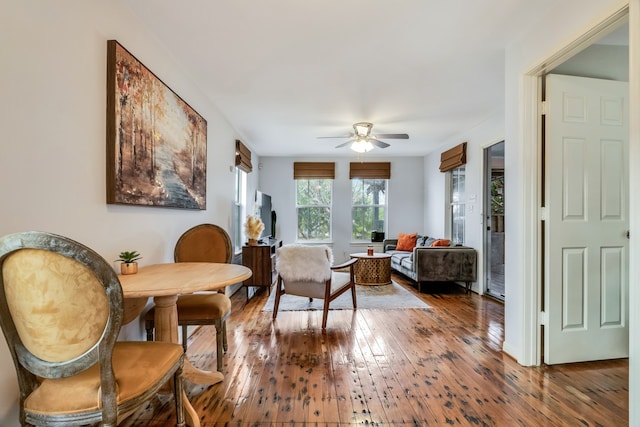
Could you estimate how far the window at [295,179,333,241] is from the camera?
676 cm

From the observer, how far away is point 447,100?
3.51 metres

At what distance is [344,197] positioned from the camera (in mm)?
6699

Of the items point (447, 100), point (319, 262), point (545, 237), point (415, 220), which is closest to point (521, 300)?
point (545, 237)

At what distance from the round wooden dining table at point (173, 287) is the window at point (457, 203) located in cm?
439

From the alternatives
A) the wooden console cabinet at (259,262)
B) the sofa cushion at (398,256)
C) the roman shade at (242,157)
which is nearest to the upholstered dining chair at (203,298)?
the wooden console cabinet at (259,262)

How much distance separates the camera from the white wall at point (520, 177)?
203 cm

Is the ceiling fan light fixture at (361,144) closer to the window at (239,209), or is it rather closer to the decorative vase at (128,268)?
the window at (239,209)

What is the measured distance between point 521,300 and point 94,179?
284 centimetres

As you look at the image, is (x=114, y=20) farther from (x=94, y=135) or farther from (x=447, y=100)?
(x=447, y=100)

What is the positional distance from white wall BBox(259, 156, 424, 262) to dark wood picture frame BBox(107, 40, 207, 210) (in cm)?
375

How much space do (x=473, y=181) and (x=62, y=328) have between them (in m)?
4.90

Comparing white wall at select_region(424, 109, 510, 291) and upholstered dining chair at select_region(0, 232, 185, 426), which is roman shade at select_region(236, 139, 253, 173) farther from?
upholstered dining chair at select_region(0, 232, 185, 426)

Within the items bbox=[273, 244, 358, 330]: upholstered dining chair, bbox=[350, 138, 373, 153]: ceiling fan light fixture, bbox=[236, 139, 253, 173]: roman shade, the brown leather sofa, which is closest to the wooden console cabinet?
bbox=[273, 244, 358, 330]: upholstered dining chair

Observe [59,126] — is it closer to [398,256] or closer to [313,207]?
[398,256]
